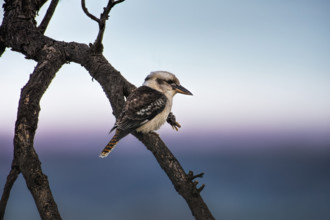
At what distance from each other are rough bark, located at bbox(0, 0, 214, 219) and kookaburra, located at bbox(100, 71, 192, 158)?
239 mm

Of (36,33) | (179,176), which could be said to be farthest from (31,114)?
(36,33)

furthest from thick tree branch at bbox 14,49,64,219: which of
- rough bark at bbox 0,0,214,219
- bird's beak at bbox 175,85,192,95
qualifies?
bird's beak at bbox 175,85,192,95

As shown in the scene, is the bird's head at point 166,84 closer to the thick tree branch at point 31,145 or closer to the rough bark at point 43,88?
the rough bark at point 43,88

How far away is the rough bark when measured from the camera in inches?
175

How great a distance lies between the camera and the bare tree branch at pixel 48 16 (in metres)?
7.98

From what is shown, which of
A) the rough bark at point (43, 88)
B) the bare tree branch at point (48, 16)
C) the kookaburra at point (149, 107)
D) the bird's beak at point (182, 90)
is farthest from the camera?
the bare tree branch at point (48, 16)

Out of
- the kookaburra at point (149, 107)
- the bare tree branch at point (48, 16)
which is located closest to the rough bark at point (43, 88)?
the bare tree branch at point (48, 16)

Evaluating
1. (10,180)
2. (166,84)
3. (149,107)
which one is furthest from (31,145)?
(166,84)

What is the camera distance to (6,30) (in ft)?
23.9

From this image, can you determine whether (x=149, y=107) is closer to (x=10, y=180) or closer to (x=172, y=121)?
(x=172, y=121)

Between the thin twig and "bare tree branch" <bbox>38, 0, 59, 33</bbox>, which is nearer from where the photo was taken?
the thin twig

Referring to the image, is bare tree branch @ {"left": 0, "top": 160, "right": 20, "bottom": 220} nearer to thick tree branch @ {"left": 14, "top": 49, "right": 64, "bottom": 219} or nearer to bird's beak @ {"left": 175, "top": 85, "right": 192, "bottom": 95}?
thick tree branch @ {"left": 14, "top": 49, "right": 64, "bottom": 219}

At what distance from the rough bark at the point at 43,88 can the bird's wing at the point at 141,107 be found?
0.87ft

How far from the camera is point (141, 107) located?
566 cm
